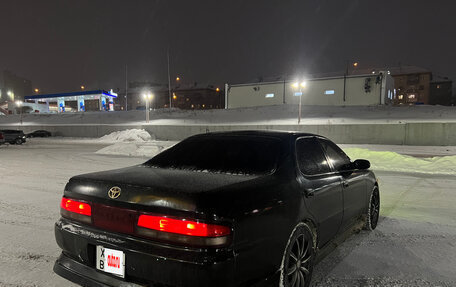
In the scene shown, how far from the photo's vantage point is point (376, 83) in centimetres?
3622

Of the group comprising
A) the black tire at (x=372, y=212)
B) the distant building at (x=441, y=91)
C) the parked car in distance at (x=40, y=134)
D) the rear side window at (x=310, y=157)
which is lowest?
the parked car in distance at (x=40, y=134)

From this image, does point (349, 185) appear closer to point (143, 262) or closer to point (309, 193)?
point (309, 193)

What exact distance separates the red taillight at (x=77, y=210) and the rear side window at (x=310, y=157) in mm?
1984

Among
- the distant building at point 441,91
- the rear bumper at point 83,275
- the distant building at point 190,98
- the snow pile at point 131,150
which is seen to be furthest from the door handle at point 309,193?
the distant building at point 441,91

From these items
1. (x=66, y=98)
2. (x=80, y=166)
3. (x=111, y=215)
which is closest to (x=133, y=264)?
(x=111, y=215)

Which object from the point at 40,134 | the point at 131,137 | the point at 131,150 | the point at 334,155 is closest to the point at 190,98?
the point at 40,134

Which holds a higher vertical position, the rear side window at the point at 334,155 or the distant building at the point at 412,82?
the distant building at the point at 412,82

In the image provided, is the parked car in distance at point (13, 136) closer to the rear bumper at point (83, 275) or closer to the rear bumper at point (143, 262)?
the rear bumper at point (83, 275)

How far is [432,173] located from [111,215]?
34.6 ft

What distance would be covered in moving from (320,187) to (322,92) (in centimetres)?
3943

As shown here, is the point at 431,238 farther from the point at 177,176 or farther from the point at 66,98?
the point at 66,98

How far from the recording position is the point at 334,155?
382 cm

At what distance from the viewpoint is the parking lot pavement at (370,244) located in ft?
10.2

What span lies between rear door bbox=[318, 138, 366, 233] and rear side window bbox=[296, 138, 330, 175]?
187 millimetres
